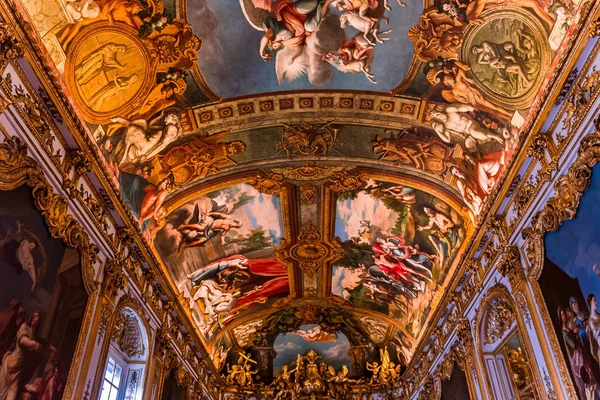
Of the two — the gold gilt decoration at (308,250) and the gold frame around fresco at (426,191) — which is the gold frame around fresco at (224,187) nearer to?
the gold gilt decoration at (308,250)

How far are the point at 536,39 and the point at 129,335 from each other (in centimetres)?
1132

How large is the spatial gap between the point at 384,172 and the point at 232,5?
632 centimetres

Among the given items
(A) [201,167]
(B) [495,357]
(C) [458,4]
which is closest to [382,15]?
(C) [458,4]

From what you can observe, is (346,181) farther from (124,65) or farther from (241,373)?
(241,373)

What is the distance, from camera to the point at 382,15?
9.46m

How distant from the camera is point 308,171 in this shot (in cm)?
1375

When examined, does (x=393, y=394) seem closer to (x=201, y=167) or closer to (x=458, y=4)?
(x=201, y=167)

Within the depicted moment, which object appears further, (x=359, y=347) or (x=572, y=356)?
(x=359, y=347)

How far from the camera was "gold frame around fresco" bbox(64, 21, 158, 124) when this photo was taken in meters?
8.45

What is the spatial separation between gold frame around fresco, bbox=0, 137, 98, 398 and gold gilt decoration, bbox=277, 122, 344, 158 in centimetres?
548

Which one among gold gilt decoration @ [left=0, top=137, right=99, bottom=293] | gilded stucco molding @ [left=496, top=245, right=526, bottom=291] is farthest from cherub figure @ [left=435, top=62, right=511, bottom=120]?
gold gilt decoration @ [left=0, top=137, right=99, bottom=293]

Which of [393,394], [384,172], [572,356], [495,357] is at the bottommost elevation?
[572,356]

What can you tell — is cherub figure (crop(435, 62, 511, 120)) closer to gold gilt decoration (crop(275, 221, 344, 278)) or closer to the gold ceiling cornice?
gold gilt decoration (crop(275, 221, 344, 278))

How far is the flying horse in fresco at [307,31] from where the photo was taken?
9359 mm
